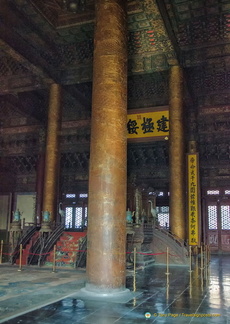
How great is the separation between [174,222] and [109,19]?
7229 millimetres

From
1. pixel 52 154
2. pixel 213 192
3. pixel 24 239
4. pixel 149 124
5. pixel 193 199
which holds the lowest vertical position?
pixel 24 239

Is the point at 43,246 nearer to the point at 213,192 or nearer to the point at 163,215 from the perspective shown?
the point at 163,215

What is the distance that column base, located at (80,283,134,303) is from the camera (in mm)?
5508

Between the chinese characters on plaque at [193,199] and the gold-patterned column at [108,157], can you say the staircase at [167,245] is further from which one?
the gold-patterned column at [108,157]

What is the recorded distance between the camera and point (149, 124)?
42.2 ft

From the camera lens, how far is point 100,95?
654 centimetres

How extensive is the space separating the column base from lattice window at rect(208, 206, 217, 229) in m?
11.1

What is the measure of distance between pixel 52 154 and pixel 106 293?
826cm

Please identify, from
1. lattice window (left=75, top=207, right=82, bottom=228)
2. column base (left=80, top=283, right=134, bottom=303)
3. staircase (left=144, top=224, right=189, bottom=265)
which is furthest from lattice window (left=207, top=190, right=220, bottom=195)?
column base (left=80, top=283, right=134, bottom=303)

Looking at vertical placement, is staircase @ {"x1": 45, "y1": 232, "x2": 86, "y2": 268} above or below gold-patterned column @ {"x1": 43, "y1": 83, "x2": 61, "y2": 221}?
below

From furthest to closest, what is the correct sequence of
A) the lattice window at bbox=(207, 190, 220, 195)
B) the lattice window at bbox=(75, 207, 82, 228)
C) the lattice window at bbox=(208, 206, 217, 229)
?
1. the lattice window at bbox=(75, 207, 82, 228)
2. the lattice window at bbox=(207, 190, 220, 195)
3. the lattice window at bbox=(208, 206, 217, 229)

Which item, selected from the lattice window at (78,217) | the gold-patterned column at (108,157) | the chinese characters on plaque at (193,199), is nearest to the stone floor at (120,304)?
the gold-patterned column at (108,157)

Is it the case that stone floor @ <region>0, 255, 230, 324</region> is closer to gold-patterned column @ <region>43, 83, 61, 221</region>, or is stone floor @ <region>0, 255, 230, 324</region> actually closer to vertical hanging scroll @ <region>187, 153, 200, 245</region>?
vertical hanging scroll @ <region>187, 153, 200, 245</region>

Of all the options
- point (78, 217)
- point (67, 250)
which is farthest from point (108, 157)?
point (78, 217)
